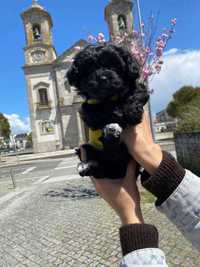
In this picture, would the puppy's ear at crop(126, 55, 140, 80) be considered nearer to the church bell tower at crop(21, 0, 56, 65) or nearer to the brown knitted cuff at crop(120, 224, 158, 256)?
the brown knitted cuff at crop(120, 224, 158, 256)

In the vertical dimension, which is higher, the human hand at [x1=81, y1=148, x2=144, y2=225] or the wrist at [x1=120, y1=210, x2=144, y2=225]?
the human hand at [x1=81, y1=148, x2=144, y2=225]

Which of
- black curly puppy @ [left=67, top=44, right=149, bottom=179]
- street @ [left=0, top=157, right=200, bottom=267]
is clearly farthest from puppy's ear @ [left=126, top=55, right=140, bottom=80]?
street @ [left=0, top=157, right=200, bottom=267]

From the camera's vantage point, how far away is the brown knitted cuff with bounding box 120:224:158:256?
1197 millimetres

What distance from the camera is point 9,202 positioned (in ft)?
27.9

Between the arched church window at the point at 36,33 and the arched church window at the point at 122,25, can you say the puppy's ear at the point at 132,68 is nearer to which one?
the arched church window at the point at 122,25

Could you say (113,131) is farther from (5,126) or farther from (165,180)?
(5,126)

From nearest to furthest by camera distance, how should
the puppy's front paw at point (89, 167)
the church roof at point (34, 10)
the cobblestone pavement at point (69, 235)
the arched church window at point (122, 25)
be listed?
1. the puppy's front paw at point (89, 167)
2. the cobblestone pavement at point (69, 235)
3. the arched church window at point (122, 25)
4. the church roof at point (34, 10)

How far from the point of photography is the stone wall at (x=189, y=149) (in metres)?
7.94

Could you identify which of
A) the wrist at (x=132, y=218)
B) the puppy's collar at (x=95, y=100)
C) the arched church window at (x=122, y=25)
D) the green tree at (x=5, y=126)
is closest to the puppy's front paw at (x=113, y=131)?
the puppy's collar at (x=95, y=100)

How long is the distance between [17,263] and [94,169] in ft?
9.89

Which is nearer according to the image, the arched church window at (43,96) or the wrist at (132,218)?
the wrist at (132,218)

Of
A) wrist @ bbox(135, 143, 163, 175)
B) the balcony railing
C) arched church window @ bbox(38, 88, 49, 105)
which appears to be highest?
arched church window @ bbox(38, 88, 49, 105)

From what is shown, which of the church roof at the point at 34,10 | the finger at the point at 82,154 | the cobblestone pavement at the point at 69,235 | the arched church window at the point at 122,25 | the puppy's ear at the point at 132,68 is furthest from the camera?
the church roof at the point at 34,10

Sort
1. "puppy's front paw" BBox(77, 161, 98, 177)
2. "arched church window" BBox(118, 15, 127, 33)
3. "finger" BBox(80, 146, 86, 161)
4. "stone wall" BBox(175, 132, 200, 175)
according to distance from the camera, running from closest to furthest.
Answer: "puppy's front paw" BBox(77, 161, 98, 177) → "finger" BBox(80, 146, 86, 161) → "stone wall" BBox(175, 132, 200, 175) → "arched church window" BBox(118, 15, 127, 33)
